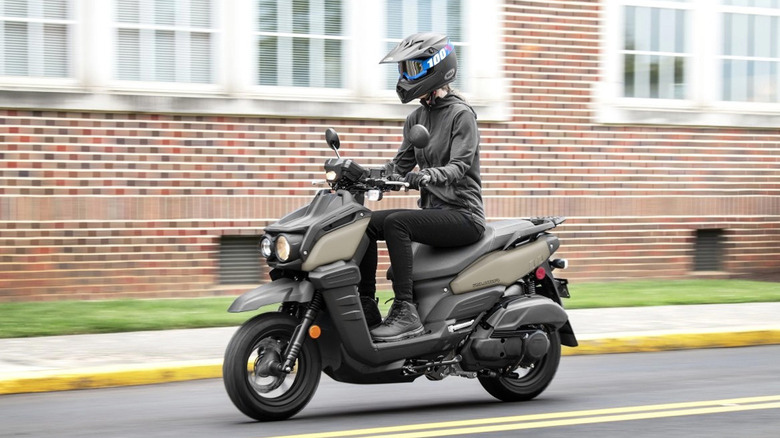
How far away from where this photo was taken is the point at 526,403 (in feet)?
23.2

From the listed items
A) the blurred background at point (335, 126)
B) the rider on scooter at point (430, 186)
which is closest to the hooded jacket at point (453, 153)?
the rider on scooter at point (430, 186)

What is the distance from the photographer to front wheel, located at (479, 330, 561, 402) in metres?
7.06

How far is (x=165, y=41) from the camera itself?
11.9 meters

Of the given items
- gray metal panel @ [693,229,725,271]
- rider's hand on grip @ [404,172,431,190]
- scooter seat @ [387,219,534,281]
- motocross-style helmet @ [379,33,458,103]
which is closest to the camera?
rider's hand on grip @ [404,172,431,190]

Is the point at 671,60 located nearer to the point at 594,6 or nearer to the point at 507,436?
the point at 594,6

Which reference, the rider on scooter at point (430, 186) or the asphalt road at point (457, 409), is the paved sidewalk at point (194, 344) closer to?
the asphalt road at point (457, 409)

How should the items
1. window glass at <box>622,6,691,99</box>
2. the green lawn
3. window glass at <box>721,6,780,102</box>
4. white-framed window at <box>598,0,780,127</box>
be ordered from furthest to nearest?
window glass at <box>721,6,780,102</box>, window glass at <box>622,6,691,99</box>, white-framed window at <box>598,0,780,127</box>, the green lawn

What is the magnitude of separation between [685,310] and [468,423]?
18.0 ft

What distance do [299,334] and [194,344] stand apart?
2.90m

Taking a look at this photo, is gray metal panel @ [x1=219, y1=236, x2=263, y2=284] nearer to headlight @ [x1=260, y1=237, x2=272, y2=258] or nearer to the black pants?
the black pants

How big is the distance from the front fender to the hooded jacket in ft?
3.24

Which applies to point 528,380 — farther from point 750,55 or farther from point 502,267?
point 750,55

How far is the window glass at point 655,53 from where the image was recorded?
14.1 metres

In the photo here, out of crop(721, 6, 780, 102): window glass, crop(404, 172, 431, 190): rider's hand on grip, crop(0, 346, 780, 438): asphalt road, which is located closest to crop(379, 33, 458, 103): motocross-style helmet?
crop(404, 172, 431, 190): rider's hand on grip
